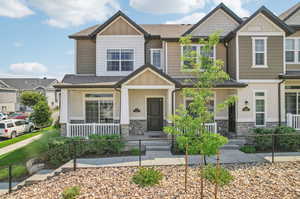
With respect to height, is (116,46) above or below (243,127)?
above

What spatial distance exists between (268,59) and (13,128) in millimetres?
20962

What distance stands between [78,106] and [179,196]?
9.38 metres

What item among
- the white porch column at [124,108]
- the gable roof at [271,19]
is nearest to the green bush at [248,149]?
the white porch column at [124,108]

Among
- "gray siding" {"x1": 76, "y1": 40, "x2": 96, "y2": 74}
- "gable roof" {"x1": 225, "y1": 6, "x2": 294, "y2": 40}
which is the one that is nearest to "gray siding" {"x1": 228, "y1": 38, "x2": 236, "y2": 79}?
"gable roof" {"x1": 225, "y1": 6, "x2": 294, "y2": 40}

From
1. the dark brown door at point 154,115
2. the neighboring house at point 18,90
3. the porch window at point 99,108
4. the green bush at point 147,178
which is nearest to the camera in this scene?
the green bush at point 147,178

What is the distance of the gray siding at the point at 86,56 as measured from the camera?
1327 centimetres

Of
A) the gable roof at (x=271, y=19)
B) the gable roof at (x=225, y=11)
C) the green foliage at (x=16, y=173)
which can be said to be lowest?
the green foliage at (x=16, y=173)

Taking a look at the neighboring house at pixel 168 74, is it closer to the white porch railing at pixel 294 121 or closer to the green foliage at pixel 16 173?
the white porch railing at pixel 294 121

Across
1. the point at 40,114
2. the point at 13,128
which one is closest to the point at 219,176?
the point at 40,114

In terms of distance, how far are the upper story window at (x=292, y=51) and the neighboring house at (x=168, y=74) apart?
60 millimetres

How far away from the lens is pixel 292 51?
12.3 m

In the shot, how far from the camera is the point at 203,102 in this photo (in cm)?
496

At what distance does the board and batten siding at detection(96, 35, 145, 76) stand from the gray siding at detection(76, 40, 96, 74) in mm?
741

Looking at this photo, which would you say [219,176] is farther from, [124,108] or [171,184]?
[124,108]
